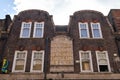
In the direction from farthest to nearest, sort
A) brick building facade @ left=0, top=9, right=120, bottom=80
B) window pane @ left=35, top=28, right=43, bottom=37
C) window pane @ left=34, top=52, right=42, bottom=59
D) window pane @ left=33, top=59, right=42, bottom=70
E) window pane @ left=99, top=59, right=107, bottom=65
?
window pane @ left=35, top=28, right=43, bottom=37, window pane @ left=34, top=52, right=42, bottom=59, window pane @ left=99, top=59, right=107, bottom=65, window pane @ left=33, top=59, right=42, bottom=70, brick building facade @ left=0, top=9, right=120, bottom=80

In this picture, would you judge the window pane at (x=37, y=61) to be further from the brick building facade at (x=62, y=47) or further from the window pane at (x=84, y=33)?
the window pane at (x=84, y=33)

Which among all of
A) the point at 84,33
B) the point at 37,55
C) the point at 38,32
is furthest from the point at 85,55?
the point at 38,32

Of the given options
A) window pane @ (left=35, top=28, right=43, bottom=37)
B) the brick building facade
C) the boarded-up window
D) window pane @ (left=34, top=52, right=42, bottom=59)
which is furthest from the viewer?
window pane @ (left=35, top=28, right=43, bottom=37)

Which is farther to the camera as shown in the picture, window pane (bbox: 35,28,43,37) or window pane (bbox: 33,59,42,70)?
window pane (bbox: 35,28,43,37)

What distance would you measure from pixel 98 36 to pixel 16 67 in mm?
9214

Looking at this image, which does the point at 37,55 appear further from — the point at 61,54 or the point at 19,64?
the point at 61,54

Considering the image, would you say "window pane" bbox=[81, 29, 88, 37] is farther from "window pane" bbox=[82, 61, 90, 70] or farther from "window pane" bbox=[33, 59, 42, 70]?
"window pane" bbox=[33, 59, 42, 70]

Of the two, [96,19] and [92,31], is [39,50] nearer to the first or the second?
[92,31]

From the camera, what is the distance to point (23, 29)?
2091 centimetres

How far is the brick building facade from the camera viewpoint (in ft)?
58.3

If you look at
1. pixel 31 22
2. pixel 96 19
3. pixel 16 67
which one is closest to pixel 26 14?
pixel 31 22

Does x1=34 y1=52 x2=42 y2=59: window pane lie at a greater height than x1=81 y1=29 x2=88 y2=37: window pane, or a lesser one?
lesser

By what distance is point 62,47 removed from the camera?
19.6 metres

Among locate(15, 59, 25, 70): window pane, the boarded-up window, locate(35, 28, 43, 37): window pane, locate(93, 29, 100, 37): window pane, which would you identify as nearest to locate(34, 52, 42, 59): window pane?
the boarded-up window
